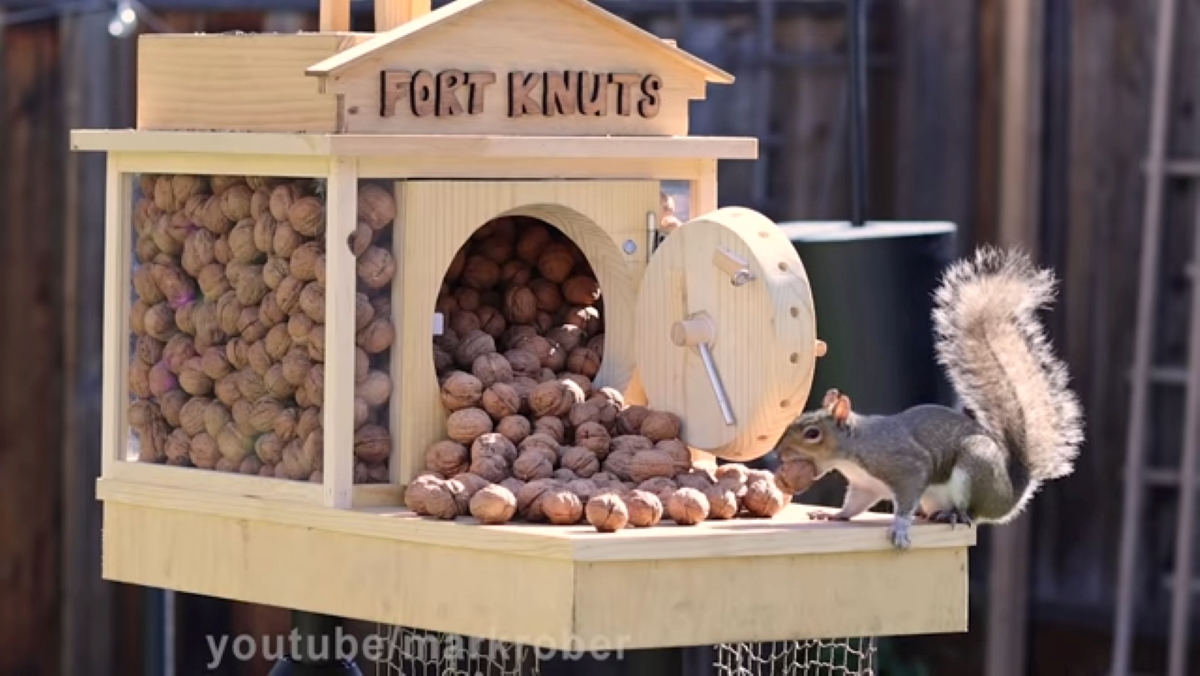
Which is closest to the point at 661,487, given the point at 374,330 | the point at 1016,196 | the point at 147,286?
the point at 374,330

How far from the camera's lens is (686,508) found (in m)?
2.68

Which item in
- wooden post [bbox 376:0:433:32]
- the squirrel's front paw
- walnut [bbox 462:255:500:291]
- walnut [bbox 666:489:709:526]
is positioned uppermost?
wooden post [bbox 376:0:433:32]

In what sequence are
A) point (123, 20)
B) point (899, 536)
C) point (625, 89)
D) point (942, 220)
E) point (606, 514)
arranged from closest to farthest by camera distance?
point (606, 514)
point (899, 536)
point (625, 89)
point (123, 20)
point (942, 220)

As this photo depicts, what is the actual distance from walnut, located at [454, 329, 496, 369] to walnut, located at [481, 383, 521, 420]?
102 millimetres

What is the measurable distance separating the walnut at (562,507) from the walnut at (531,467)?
0.08 metres

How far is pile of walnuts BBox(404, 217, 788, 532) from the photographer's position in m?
2.68

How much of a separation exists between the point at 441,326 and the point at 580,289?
0.25 m

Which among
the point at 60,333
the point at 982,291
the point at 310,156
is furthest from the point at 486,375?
the point at 60,333

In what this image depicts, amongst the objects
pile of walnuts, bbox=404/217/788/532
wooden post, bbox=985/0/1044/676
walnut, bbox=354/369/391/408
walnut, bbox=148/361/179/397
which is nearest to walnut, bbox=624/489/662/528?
pile of walnuts, bbox=404/217/788/532

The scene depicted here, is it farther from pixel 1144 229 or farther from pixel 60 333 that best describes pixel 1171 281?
pixel 60 333

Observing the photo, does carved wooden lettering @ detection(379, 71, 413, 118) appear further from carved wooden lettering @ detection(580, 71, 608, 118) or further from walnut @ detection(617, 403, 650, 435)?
walnut @ detection(617, 403, 650, 435)

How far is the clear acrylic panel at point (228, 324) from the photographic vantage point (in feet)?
9.18

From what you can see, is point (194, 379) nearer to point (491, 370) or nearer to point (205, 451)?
point (205, 451)

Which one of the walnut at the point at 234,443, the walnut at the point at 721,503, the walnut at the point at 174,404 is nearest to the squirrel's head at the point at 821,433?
the walnut at the point at 721,503
